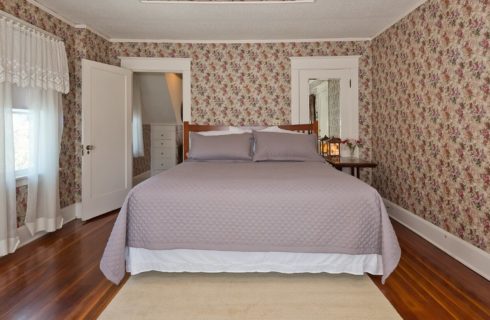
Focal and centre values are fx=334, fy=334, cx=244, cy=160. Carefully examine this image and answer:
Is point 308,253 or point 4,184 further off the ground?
point 4,184

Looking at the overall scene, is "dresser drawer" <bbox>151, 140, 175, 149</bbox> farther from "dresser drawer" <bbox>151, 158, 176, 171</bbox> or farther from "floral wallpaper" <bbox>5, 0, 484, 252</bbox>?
"floral wallpaper" <bbox>5, 0, 484, 252</bbox>

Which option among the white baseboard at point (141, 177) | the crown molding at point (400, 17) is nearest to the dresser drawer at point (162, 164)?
the white baseboard at point (141, 177)

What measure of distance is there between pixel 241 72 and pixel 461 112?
2921mm

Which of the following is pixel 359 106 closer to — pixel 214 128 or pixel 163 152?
pixel 214 128

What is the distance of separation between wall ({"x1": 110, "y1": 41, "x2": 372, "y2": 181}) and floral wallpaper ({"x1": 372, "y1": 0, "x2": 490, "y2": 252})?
34.4 inches

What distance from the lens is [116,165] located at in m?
4.53

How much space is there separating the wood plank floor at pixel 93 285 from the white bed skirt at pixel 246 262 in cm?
18

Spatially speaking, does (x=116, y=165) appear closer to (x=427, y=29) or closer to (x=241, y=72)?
(x=241, y=72)

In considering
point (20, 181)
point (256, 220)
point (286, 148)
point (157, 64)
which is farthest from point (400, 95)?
point (20, 181)

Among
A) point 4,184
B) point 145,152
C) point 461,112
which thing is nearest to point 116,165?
point 4,184

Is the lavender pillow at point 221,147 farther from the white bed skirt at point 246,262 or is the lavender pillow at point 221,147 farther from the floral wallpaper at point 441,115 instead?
the floral wallpaper at point 441,115

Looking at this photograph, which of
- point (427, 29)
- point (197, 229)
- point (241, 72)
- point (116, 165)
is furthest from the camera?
point (241, 72)

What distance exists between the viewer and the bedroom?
240 cm

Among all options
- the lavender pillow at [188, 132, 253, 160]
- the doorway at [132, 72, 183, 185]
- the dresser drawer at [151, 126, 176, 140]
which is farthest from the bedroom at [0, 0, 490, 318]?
the dresser drawer at [151, 126, 176, 140]
